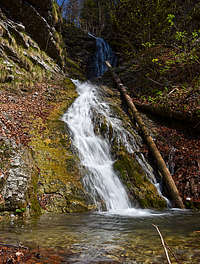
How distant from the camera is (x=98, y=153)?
7.59m

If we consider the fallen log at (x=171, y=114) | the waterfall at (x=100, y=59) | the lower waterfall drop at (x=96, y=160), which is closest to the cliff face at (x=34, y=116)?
the lower waterfall drop at (x=96, y=160)

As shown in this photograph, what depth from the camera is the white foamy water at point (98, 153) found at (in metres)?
5.99

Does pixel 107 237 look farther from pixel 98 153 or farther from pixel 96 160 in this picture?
pixel 98 153

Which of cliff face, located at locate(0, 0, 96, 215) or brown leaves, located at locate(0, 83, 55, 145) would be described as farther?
brown leaves, located at locate(0, 83, 55, 145)

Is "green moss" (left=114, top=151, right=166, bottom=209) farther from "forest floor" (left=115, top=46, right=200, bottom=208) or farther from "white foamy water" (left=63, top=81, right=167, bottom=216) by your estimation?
"forest floor" (left=115, top=46, right=200, bottom=208)

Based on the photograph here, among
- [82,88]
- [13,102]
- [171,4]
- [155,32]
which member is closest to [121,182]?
[13,102]

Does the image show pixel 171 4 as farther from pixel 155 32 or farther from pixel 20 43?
pixel 20 43

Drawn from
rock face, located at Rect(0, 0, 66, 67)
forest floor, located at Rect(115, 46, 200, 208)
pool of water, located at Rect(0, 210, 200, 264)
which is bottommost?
pool of water, located at Rect(0, 210, 200, 264)

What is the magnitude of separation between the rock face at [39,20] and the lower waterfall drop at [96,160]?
6.13 m

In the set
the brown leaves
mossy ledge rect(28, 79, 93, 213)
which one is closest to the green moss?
mossy ledge rect(28, 79, 93, 213)

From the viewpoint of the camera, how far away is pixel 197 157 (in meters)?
7.74

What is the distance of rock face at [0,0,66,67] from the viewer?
12.4 meters

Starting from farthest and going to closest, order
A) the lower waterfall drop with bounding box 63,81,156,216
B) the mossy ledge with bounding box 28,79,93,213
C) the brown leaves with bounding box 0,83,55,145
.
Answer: the brown leaves with bounding box 0,83,55,145
the lower waterfall drop with bounding box 63,81,156,216
the mossy ledge with bounding box 28,79,93,213

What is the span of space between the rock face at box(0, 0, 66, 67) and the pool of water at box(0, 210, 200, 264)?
12619 millimetres
